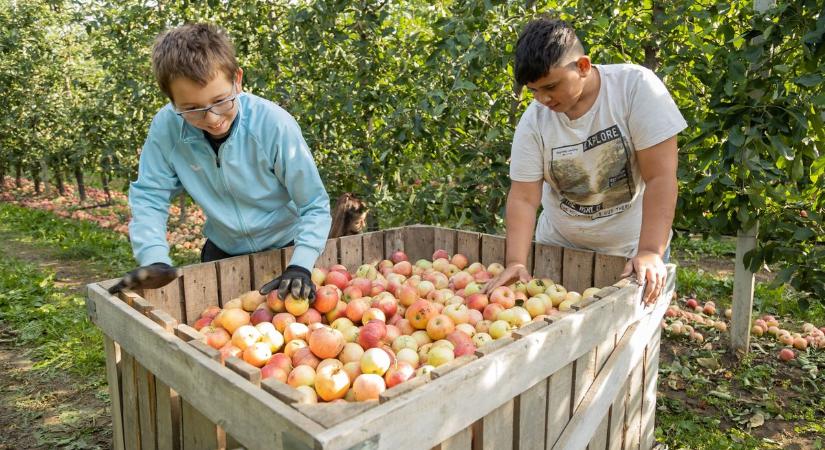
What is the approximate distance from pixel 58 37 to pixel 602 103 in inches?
501

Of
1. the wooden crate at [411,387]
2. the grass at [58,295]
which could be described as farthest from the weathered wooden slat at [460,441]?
the grass at [58,295]

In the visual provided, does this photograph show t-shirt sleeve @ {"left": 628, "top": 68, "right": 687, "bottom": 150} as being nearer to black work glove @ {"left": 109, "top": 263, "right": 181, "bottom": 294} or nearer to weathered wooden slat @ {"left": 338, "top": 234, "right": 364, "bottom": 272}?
weathered wooden slat @ {"left": 338, "top": 234, "right": 364, "bottom": 272}

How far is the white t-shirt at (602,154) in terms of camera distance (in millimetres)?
2055

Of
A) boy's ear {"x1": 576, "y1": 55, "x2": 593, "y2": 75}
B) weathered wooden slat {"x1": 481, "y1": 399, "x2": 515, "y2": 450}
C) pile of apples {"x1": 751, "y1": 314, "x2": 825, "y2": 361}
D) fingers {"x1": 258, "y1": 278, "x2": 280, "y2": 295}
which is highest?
boy's ear {"x1": 576, "y1": 55, "x2": 593, "y2": 75}

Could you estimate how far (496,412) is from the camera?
4.72 ft

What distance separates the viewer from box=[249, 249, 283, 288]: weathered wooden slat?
240 centimetres

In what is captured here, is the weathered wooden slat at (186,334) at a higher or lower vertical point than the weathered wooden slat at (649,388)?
higher

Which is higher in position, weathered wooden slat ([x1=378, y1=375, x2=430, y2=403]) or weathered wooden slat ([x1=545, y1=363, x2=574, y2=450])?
weathered wooden slat ([x1=378, y1=375, x2=430, y2=403])

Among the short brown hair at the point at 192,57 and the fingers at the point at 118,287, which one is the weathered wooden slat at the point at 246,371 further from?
the short brown hair at the point at 192,57

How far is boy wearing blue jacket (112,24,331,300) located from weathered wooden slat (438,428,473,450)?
0.80 meters

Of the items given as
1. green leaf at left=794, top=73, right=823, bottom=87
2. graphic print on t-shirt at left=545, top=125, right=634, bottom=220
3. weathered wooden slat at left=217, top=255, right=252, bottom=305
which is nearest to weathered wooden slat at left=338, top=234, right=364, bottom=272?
weathered wooden slat at left=217, top=255, right=252, bottom=305

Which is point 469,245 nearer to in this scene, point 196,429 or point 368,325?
point 368,325

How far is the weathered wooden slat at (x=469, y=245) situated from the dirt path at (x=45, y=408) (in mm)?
2087

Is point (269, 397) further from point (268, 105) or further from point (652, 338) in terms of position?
point (652, 338)
